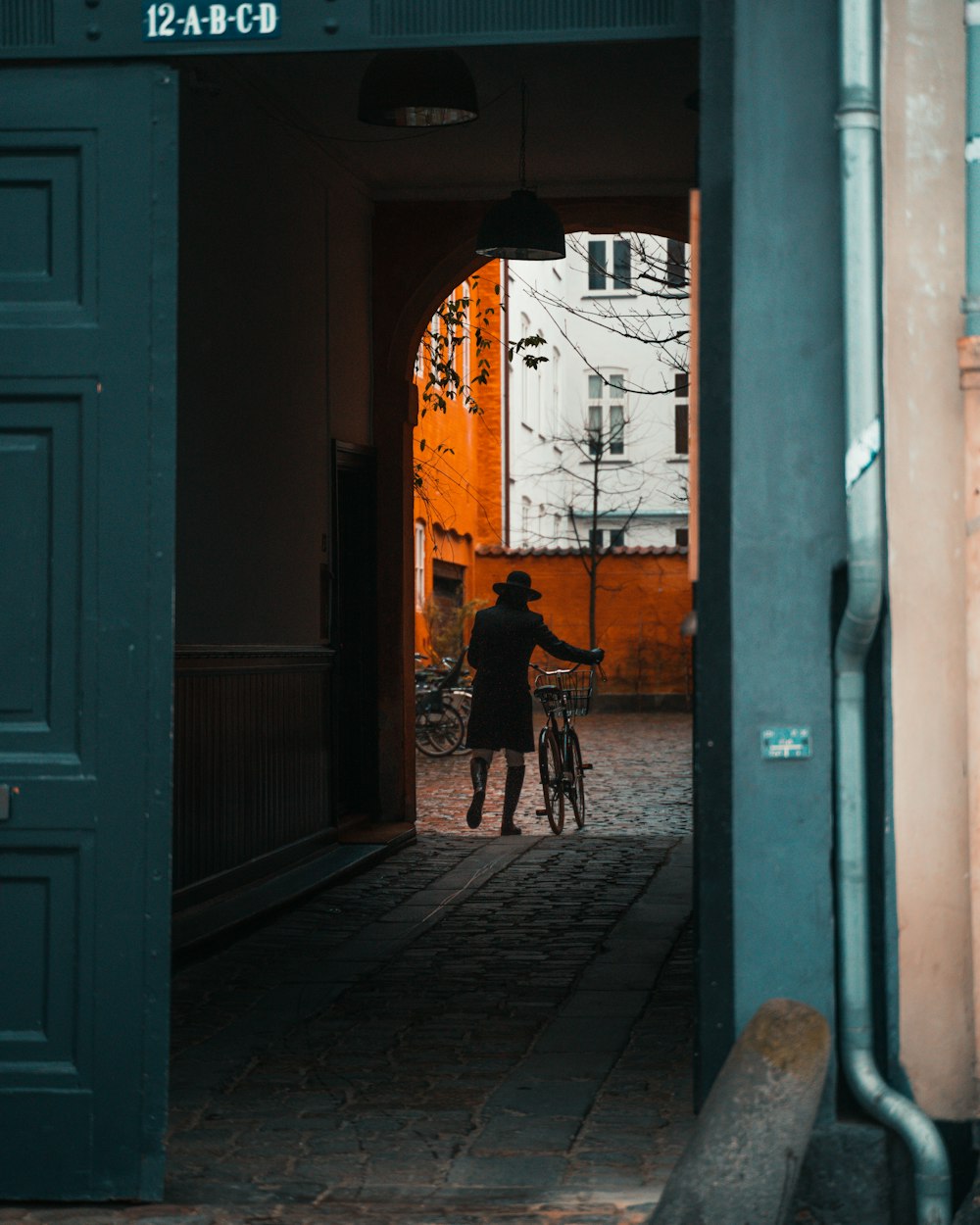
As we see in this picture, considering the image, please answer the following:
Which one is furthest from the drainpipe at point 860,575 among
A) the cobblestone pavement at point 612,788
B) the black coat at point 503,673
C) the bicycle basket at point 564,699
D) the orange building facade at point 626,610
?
the orange building facade at point 626,610

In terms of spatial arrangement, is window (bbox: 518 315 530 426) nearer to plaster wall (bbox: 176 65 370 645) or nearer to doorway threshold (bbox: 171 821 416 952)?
plaster wall (bbox: 176 65 370 645)

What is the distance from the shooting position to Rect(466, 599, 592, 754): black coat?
42.6 feet

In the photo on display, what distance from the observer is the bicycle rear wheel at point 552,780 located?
13094 mm

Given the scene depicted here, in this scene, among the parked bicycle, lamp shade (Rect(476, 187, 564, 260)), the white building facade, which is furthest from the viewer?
the white building facade

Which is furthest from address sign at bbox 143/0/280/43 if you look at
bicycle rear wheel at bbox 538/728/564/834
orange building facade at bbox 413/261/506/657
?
orange building facade at bbox 413/261/506/657

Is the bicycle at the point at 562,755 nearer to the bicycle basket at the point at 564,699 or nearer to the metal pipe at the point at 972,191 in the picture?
the bicycle basket at the point at 564,699

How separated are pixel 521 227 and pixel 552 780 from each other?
479 cm

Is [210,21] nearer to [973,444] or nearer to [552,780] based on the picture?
[973,444]

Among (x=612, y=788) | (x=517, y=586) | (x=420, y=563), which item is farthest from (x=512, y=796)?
(x=420, y=563)

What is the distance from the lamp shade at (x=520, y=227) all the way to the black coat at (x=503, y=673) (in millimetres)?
3389

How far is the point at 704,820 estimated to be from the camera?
4.41 metres

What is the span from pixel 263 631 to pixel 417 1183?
5757 mm

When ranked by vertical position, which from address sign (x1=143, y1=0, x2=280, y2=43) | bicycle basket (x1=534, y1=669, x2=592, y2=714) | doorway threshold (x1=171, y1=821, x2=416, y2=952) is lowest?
doorway threshold (x1=171, y1=821, x2=416, y2=952)

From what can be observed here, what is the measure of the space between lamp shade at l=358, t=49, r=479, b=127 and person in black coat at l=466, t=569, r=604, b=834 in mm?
5112
